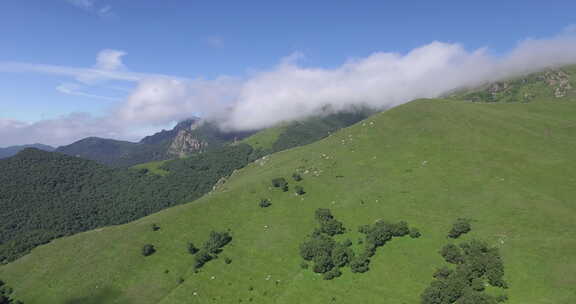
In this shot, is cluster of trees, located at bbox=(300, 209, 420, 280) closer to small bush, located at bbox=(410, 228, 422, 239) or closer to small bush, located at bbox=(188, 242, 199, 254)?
small bush, located at bbox=(410, 228, 422, 239)

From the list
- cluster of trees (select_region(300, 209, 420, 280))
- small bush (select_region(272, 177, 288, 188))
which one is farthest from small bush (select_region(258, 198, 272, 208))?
cluster of trees (select_region(300, 209, 420, 280))

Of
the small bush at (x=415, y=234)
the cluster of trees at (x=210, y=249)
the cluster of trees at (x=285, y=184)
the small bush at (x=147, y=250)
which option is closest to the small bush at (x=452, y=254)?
the small bush at (x=415, y=234)

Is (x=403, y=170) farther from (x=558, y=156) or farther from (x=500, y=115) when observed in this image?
(x=500, y=115)

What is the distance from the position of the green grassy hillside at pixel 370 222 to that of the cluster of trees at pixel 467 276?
2.87 m

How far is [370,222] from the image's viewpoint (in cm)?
10731

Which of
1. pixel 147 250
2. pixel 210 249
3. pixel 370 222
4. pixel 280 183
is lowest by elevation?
pixel 370 222

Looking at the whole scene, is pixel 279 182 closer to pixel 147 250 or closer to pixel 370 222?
pixel 370 222

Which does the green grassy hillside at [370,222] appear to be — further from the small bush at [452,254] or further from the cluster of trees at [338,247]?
the cluster of trees at [338,247]

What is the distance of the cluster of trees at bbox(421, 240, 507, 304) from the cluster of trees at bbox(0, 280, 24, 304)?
11369cm

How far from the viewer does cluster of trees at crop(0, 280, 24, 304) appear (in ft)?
310

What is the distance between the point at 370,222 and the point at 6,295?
114211 millimetres

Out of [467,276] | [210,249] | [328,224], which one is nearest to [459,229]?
[467,276]

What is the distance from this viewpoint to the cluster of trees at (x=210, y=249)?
101m

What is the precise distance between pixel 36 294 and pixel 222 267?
56.3 m
